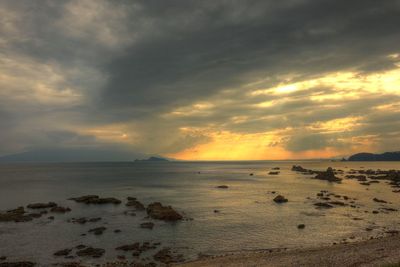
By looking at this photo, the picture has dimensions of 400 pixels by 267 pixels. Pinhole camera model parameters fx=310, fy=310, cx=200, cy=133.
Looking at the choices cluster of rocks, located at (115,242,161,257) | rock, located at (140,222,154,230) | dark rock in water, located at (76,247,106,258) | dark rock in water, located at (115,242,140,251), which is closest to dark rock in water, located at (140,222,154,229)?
rock, located at (140,222,154,230)

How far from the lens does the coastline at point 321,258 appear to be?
1051 inches

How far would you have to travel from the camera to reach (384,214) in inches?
2331

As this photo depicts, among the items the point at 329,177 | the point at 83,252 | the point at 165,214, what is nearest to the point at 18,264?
the point at 83,252

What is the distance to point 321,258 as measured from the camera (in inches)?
1144

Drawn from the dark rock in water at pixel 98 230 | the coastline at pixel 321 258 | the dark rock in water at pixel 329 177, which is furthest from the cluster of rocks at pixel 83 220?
the dark rock in water at pixel 329 177

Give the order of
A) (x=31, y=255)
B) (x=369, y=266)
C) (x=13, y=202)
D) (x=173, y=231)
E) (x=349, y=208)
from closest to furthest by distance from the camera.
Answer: (x=369, y=266), (x=31, y=255), (x=173, y=231), (x=349, y=208), (x=13, y=202)

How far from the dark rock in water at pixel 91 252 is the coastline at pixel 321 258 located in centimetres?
1093

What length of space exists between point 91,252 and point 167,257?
9483mm

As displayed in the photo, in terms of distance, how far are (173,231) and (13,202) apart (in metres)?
56.8

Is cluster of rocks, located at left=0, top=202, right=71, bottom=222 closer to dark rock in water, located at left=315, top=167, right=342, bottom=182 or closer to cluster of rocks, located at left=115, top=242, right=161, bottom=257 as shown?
cluster of rocks, located at left=115, top=242, right=161, bottom=257

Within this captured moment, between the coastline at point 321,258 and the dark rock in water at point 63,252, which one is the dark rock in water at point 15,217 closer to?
the dark rock in water at point 63,252

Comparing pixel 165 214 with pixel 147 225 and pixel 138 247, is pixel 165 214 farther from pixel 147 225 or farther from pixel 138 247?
pixel 138 247


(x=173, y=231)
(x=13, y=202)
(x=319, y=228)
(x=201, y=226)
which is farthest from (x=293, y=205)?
(x=13, y=202)

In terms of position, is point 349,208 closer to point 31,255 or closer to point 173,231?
point 173,231
